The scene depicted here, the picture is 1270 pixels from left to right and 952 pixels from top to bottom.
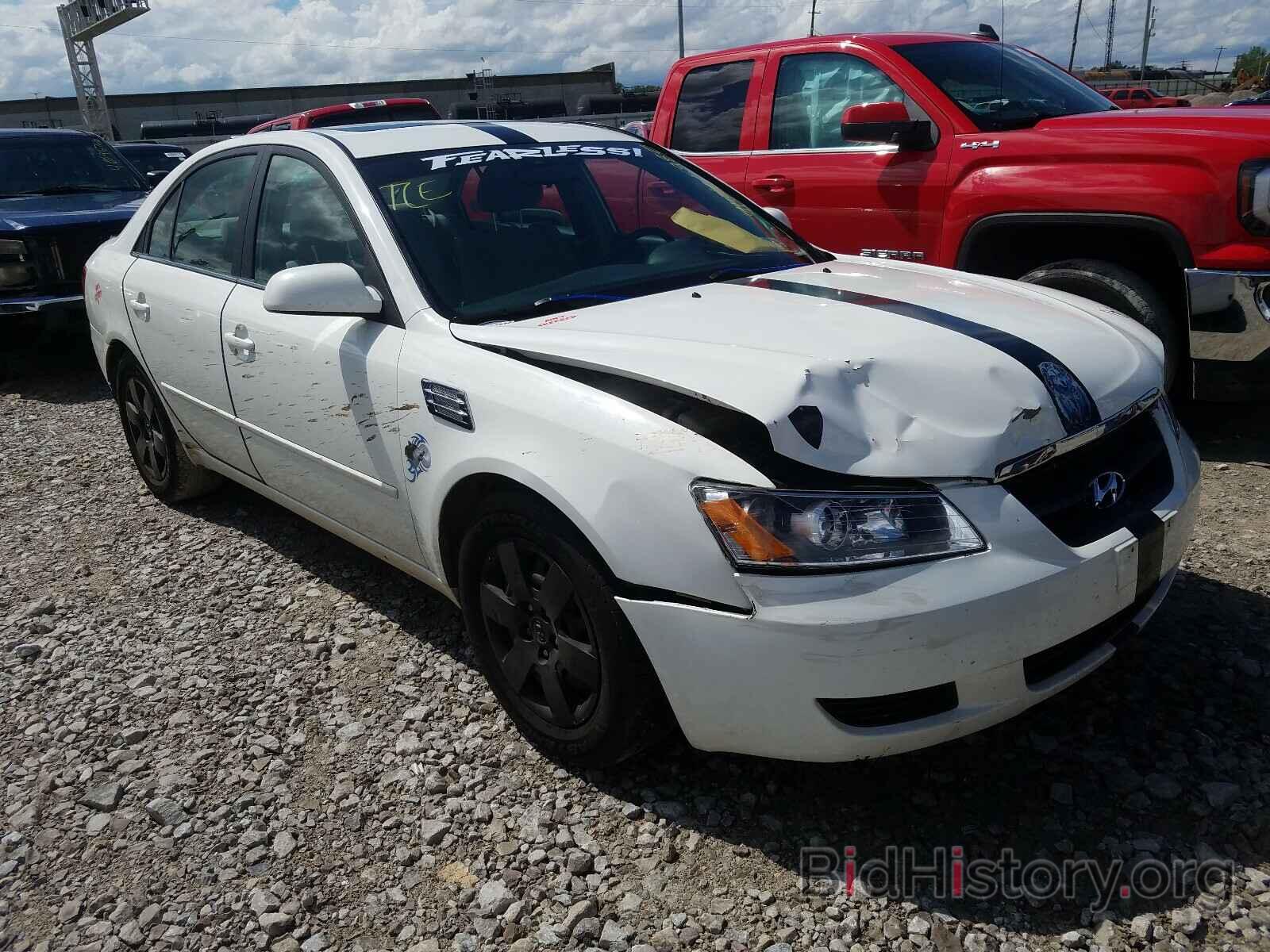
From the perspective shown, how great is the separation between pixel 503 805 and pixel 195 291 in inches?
92.0

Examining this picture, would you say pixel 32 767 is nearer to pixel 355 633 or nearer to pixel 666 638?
pixel 355 633

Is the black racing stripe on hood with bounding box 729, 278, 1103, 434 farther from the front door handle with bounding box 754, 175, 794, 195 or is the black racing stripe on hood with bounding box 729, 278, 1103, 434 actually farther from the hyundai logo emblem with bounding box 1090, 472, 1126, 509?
the front door handle with bounding box 754, 175, 794, 195

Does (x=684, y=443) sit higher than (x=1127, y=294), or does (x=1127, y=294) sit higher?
(x=684, y=443)

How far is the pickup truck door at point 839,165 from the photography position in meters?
4.99

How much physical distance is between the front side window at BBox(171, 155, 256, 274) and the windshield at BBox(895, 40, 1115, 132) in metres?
3.31

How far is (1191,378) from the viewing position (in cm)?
435

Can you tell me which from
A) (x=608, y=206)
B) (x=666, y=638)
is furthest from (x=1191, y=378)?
(x=666, y=638)

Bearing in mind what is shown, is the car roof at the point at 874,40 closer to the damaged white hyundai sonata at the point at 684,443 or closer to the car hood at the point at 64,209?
the damaged white hyundai sonata at the point at 684,443

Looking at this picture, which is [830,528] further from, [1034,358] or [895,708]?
[1034,358]

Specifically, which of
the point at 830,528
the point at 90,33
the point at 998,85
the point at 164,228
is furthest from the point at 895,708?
the point at 90,33

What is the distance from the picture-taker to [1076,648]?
231cm

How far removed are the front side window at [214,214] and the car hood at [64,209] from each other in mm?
3622

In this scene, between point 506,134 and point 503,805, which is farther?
point 506,134

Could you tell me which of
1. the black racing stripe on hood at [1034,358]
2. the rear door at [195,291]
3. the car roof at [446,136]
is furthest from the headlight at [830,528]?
the rear door at [195,291]
